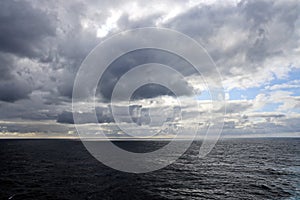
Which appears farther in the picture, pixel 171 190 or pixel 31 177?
pixel 31 177

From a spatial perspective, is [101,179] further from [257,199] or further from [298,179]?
[298,179]

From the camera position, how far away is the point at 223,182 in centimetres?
6438

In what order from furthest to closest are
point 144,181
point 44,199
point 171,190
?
point 144,181, point 171,190, point 44,199

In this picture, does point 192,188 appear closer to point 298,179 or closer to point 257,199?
Result: point 257,199

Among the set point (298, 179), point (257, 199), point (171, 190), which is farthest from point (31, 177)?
point (298, 179)

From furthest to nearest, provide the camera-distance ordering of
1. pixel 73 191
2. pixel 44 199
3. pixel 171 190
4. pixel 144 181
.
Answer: pixel 144 181, pixel 171 190, pixel 73 191, pixel 44 199

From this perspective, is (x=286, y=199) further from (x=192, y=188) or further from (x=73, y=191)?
(x=73, y=191)

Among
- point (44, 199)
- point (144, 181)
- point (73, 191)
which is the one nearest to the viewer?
point (44, 199)

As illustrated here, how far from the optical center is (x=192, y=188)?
5756 cm

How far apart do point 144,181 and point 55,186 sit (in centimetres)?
2247

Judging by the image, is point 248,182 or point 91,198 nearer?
point 91,198

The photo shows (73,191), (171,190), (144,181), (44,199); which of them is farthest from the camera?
(144,181)

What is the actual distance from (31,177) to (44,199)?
25.9 m

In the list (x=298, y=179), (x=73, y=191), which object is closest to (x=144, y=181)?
(x=73, y=191)
